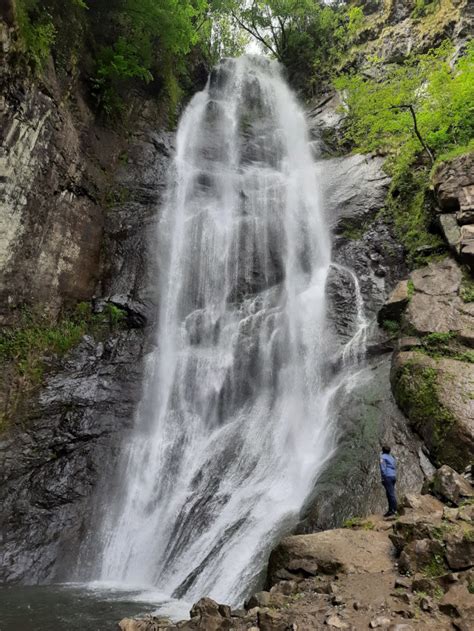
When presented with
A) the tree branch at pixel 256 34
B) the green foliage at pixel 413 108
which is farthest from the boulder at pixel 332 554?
the tree branch at pixel 256 34

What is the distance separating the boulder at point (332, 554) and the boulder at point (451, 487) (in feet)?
3.42

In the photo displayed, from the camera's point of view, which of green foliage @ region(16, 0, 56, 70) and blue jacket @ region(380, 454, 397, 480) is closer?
blue jacket @ region(380, 454, 397, 480)

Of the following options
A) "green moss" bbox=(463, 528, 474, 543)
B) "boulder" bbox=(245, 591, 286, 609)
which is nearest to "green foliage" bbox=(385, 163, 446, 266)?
"green moss" bbox=(463, 528, 474, 543)

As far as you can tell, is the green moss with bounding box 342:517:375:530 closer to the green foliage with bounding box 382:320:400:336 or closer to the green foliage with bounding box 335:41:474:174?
the green foliage with bounding box 382:320:400:336

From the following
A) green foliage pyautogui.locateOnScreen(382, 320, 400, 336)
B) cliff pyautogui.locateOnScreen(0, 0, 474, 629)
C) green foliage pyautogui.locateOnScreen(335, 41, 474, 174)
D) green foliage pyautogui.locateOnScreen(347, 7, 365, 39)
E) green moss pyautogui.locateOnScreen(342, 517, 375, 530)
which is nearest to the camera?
green moss pyautogui.locateOnScreen(342, 517, 375, 530)

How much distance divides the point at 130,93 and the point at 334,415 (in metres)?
15.3

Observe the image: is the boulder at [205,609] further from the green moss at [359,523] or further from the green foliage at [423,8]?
the green foliage at [423,8]

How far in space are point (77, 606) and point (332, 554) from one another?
4239 millimetres

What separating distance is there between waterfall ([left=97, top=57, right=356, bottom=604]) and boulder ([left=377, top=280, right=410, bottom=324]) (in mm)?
1247

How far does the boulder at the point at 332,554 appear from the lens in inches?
209

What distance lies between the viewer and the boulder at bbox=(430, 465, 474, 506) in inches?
233

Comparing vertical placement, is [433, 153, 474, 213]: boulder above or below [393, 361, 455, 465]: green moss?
above

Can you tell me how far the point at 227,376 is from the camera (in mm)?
12164

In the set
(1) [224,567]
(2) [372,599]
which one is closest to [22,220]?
(1) [224,567]
